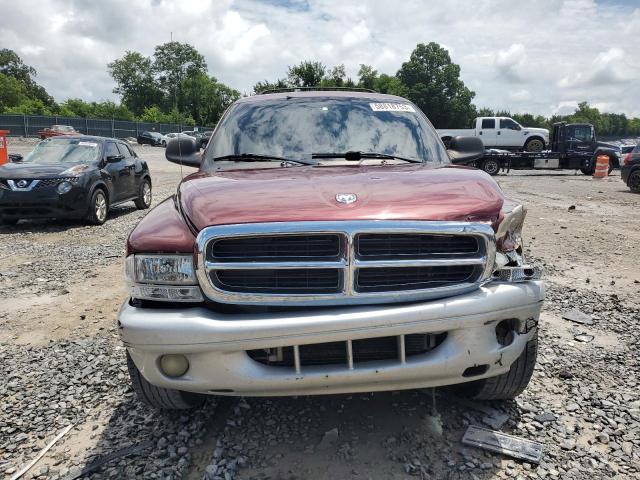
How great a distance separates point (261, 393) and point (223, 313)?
0.40 m

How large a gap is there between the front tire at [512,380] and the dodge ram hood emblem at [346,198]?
1.17 metres

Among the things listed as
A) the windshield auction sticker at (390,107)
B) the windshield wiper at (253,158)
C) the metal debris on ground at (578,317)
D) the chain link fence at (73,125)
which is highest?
the chain link fence at (73,125)

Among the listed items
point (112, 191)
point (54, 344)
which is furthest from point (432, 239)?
point (112, 191)

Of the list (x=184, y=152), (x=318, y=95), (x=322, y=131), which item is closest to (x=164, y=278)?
(x=322, y=131)

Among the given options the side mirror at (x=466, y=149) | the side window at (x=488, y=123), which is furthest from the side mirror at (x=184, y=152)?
the side window at (x=488, y=123)

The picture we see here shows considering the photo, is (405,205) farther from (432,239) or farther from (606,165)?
(606,165)

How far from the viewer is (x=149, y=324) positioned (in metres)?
2.29

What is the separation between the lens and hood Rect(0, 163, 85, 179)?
912 centimetres

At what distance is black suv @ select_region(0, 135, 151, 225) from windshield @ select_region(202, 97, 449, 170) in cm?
624

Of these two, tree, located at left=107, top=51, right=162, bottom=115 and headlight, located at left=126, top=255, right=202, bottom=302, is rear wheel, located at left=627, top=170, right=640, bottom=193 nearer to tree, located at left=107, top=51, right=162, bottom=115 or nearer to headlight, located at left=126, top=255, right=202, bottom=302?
headlight, located at left=126, top=255, right=202, bottom=302

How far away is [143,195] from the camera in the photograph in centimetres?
1210

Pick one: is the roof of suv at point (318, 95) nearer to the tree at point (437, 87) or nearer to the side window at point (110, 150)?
the side window at point (110, 150)

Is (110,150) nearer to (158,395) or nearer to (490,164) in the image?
(158,395)

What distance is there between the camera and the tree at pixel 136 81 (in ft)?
320
